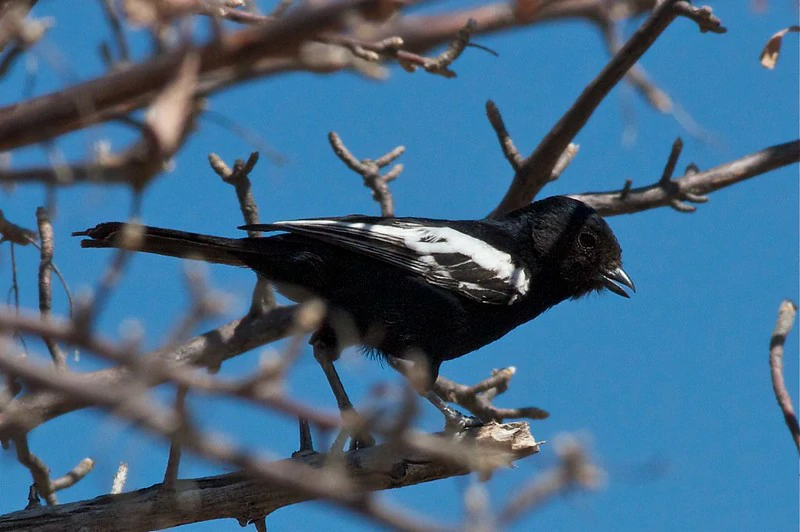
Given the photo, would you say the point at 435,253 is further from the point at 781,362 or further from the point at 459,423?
the point at 781,362

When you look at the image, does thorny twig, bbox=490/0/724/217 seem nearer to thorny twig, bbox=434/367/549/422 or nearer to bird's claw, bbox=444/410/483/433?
thorny twig, bbox=434/367/549/422

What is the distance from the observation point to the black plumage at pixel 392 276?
5738mm

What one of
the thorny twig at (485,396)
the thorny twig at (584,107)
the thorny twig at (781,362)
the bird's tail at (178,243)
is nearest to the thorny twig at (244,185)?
the bird's tail at (178,243)

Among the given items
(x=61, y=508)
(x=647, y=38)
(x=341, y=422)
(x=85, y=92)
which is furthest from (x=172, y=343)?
(x=647, y=38)

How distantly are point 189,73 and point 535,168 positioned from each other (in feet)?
17.2

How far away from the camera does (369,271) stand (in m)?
5.79

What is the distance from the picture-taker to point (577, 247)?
656 cm

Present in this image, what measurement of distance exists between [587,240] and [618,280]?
Answer: 37 cm

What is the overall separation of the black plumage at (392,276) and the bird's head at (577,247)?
Answer: 1.05 feet

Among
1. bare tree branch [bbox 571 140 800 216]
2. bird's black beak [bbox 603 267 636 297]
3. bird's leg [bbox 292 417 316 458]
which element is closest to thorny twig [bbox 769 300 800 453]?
bird's black beak [bbox 603 267 636 297]

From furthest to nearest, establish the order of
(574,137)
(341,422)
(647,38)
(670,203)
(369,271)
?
(670,203)
(574,137)
(647,38)
(369,271)
(341,422)

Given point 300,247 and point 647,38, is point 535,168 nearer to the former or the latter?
point 647,38

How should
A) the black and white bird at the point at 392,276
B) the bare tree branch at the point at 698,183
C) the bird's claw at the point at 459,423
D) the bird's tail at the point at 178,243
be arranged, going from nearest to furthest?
the bird's tail at the point at 178,243 → the bird's claw at the point at 459,423 → the black and white bird at the point at 392,276 → the bare tree branch at the point at 698,183

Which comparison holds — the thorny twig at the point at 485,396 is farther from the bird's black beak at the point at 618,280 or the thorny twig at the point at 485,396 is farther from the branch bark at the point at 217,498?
the branch bark at the point at 217,498
